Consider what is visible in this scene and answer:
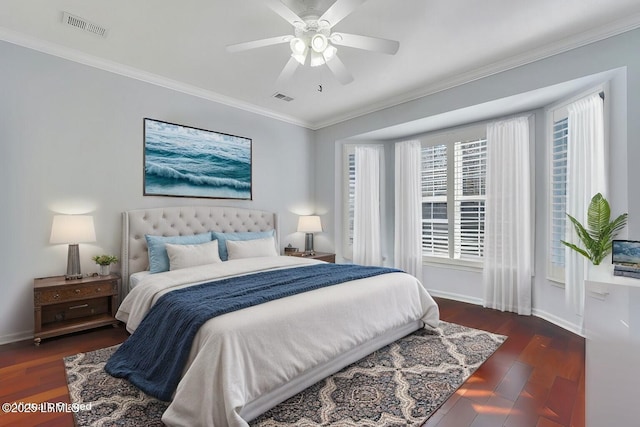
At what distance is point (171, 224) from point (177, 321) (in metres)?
2.08

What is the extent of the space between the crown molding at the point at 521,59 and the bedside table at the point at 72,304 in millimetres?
4054

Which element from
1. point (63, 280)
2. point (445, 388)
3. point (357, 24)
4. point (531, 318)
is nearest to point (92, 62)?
point (63, 280)

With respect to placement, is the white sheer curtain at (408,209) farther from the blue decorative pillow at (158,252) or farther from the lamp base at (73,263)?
the lamp base at (73,263)

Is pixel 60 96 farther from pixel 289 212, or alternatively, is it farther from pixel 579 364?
pixel 579 364

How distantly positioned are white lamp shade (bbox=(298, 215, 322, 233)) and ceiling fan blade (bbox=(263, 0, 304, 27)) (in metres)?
3.25

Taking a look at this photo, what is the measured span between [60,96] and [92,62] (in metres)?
0.48

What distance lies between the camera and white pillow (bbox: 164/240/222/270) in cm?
323

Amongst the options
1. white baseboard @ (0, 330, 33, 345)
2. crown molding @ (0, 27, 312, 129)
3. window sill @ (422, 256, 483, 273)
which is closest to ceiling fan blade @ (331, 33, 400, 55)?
crown molding @ (0, 27, 312, 129)

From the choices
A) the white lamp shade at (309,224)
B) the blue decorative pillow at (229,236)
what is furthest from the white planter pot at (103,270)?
the white lamp shade at (309,224)

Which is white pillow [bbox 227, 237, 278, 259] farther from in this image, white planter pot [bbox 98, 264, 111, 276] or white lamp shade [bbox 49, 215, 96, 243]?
white lamp shade [bbox 49, 215, 96, 243]

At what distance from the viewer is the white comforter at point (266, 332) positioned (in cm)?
158

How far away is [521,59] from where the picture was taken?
3.14 metres

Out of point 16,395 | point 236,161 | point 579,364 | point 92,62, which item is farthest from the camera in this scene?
point 236,161

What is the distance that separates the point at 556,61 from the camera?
2.96 meters
